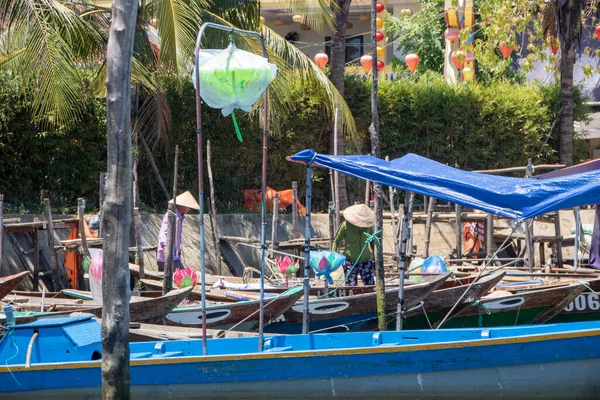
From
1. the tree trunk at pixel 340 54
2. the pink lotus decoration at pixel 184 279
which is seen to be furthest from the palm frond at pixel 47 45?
the tree trunk at pixel 340 54

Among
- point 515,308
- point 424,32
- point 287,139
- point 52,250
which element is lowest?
point 515,308

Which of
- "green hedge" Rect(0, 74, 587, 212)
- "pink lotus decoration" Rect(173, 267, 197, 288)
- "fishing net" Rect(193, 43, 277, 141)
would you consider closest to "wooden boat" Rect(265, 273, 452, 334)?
"pink lotus decoration" Rect(173, 267, 197, 288)

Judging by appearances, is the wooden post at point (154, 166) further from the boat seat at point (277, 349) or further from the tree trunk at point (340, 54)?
the boat seat at point (277, 349)

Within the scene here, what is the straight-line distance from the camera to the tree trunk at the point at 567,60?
1677cm

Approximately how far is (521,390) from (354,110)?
10.2m

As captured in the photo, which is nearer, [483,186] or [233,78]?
[233,78]

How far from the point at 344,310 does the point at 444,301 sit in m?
1.27

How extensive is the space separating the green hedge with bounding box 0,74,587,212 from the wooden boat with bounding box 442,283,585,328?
18.7ft

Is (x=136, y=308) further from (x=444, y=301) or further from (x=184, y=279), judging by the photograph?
(x=444, y=301)

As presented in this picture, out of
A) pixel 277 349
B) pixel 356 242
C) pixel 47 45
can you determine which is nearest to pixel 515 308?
pixel 356 242

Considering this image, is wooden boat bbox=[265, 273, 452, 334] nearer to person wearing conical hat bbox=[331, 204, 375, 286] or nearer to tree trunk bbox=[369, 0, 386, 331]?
person wearing conical hat bbox=[331, 204, 375, 286]

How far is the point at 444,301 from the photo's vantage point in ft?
34.8

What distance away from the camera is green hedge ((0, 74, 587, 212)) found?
48.6 ft

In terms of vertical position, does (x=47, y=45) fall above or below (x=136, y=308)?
above
